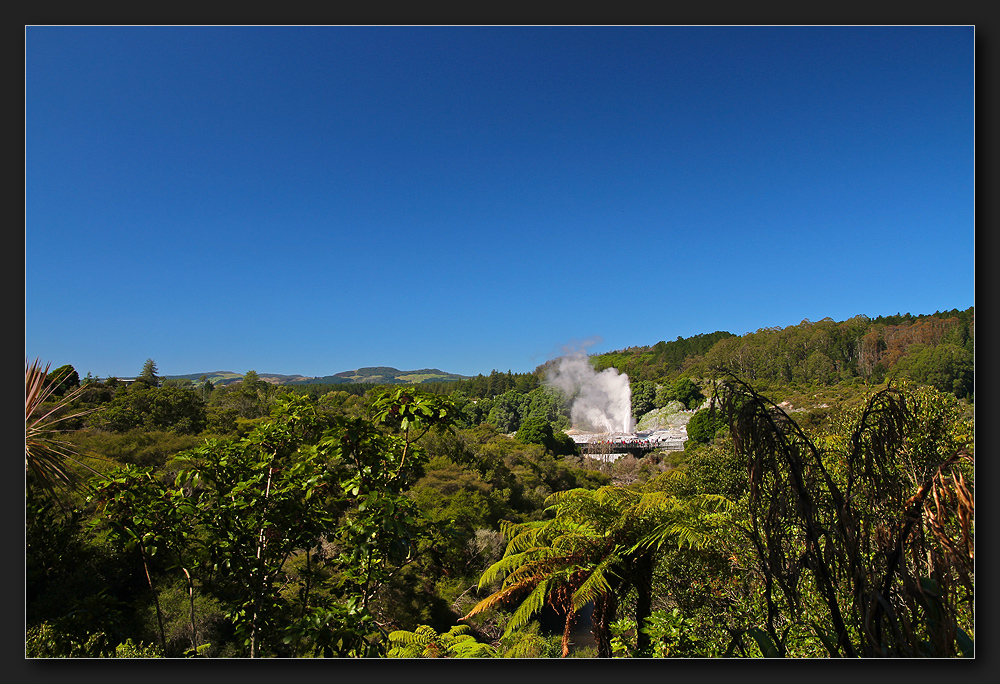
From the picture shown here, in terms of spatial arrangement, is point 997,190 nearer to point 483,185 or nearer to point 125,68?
point 483,185

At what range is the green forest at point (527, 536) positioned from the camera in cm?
125

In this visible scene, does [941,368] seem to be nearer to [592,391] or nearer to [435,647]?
[435,647]

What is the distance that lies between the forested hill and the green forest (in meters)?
0.14

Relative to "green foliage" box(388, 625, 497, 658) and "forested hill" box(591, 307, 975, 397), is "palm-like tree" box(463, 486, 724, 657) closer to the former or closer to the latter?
"green foliage" box(388, 625, 497, 658)

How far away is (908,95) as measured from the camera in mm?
3195

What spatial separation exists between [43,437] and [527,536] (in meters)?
2.71

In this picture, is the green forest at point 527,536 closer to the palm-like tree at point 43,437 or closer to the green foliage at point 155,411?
the palm-like tree at point 43,437

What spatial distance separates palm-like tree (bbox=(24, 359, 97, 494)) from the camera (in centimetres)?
219

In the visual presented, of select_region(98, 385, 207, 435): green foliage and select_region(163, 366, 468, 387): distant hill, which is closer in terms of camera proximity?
select_region(163, 366, 468, 387): distant hill

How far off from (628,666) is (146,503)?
207cm

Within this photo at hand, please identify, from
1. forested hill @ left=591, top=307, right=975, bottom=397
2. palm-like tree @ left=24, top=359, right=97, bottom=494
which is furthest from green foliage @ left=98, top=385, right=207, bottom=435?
forested hill @ left=591, top=307, right=975, bottom=397

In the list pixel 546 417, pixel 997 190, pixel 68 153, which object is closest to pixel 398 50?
pixel 68 153

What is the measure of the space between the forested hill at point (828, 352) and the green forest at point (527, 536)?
0.46 ft

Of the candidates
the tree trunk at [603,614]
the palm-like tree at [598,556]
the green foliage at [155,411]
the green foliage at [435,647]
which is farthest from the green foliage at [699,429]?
the green foliage at [155,411]
